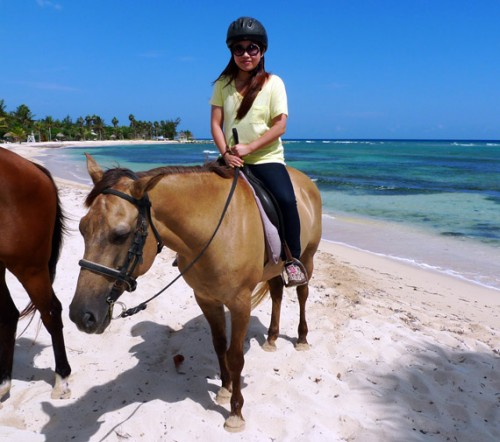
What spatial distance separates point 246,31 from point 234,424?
9.06ft

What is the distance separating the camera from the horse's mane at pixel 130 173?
2.11 meters

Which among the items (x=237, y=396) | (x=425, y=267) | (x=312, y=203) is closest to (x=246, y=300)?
(x=237, y=396)

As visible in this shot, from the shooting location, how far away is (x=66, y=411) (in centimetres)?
294

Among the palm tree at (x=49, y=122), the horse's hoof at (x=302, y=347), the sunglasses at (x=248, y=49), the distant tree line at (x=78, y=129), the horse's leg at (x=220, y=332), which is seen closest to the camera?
the sunglasses at (x=248, y=49)

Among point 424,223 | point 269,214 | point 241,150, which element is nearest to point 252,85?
point 241,150

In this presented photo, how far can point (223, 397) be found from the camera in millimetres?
3182

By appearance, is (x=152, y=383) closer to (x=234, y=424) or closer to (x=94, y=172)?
(x=234, y=424)

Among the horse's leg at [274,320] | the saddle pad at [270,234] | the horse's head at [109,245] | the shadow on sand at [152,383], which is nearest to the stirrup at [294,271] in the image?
the saddle pad at [270,234]

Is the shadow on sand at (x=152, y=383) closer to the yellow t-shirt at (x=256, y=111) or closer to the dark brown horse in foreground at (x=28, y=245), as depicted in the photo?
the dark brown horse in foreground at (x=28, y=245)

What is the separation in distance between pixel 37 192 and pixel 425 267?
637cm

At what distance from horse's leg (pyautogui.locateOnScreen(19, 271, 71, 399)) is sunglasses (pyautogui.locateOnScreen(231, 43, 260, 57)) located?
2247mm

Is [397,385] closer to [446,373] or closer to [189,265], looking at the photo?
[446,373]

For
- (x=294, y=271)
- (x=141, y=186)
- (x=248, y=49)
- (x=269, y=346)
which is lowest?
(x=269, y=346)

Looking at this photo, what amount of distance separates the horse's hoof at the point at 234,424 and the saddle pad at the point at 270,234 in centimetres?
118
